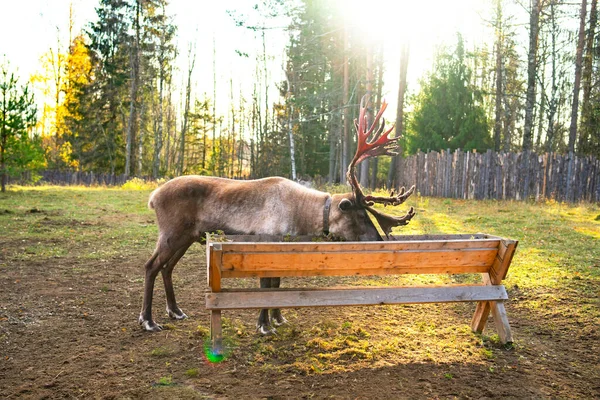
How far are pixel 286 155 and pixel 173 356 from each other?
29302 mm

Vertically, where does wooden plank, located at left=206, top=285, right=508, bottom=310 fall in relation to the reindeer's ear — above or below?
below

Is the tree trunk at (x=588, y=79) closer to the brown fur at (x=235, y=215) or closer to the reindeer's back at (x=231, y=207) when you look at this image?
the brown fur at (x=235, y=215)

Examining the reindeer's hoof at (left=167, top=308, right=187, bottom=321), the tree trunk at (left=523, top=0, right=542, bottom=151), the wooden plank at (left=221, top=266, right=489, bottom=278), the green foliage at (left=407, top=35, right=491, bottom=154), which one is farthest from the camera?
the green foliage at (left=407, top=35, right=491, bottom=154)

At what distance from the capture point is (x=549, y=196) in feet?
55.2

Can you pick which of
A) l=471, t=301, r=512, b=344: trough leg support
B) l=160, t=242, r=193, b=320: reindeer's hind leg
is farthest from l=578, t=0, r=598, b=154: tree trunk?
l=160, t=242, r=193, b=320: reindeer's hind leg

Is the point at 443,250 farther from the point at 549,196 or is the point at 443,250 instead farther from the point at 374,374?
the point at 549,196

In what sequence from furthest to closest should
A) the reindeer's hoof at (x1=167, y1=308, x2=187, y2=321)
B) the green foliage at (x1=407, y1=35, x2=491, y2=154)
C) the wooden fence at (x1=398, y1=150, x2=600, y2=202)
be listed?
the green foliage at (x1=407, y1=35, x2=491, y2=154) < the wooden fence at (x1=398, y1=150, x2=600, y2=202) < the reindeer's hoof at (x1=167, y1=308, x2=187, y2=321)

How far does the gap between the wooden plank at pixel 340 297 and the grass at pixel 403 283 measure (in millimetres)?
501

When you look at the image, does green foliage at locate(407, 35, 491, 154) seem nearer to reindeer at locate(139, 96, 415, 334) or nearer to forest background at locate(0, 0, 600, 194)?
forest background at locate(0, 0, 600, 194)

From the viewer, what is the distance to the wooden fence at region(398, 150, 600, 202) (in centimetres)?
1656

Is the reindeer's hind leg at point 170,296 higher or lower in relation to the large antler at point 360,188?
lower

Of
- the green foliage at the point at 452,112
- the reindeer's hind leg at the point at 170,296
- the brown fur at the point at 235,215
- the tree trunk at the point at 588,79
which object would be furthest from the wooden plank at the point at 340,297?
the green foliage at the point at 452,112

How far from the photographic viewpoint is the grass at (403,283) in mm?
4227

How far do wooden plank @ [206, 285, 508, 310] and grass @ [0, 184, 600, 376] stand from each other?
0.50 metres
